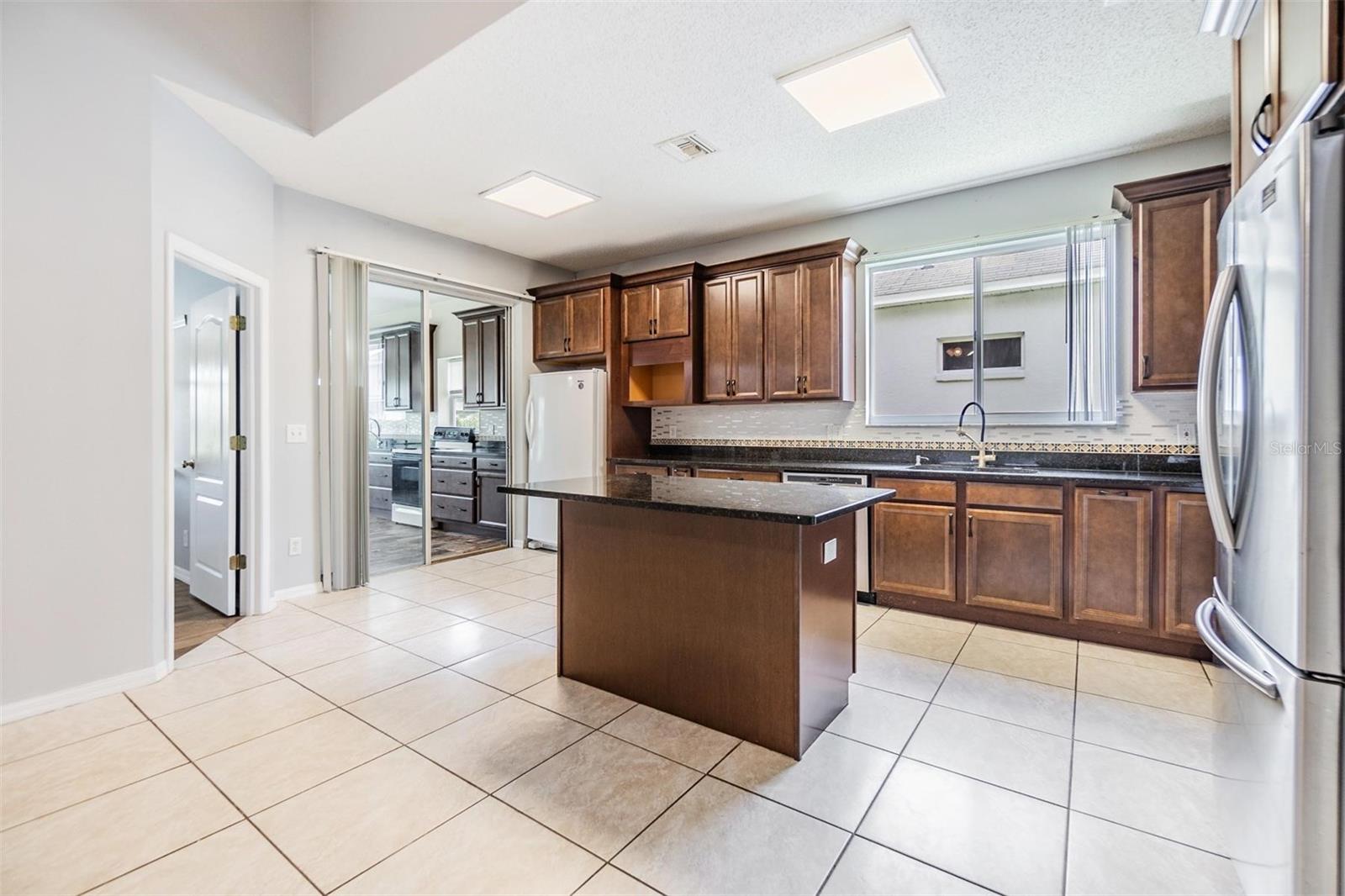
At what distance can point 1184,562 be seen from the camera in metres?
2.86

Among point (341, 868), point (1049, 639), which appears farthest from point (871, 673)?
point (341, 868)

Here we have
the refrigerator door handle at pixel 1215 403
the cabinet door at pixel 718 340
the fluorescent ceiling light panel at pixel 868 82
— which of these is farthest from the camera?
the cabinet door at pixel 718 340

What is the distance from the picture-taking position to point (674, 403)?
16.6ft

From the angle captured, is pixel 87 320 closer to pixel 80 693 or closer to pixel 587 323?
pixel 80 693

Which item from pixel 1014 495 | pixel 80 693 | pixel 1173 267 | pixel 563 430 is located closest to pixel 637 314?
pixel 563 430

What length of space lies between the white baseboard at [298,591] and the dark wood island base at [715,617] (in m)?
2.39

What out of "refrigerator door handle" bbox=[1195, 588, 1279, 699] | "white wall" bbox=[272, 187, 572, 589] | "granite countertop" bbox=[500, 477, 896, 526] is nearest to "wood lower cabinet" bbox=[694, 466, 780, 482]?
"granite countertop" bbox=[500, 477, 896, 526]

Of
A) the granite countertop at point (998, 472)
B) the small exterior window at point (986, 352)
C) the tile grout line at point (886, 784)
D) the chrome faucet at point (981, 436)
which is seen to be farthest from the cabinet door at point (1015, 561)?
the small exterior window at point (986, 352)

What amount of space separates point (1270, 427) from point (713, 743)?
71.0 inches

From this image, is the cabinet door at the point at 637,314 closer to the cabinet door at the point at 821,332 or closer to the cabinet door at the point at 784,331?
the cabinet door at the point at 784,331

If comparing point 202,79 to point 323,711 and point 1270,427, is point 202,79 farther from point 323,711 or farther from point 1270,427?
point 1270,427

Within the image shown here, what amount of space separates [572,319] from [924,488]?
11.4ft

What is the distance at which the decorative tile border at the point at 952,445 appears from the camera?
344cm

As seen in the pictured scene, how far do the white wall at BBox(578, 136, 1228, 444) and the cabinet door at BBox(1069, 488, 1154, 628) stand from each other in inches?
28.2
